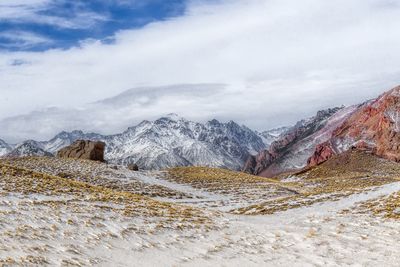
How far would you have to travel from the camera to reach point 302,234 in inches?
861

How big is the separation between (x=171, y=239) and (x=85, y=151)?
6847cm

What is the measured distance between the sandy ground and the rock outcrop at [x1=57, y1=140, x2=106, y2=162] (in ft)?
189

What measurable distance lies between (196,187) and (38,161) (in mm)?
26069

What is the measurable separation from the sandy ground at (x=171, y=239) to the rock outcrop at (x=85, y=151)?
57685 millimetres

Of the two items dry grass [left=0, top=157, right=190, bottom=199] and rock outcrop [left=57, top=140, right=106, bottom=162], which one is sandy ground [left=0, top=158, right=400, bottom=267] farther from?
rock outcrop [left=57, top=140, right=106, bottom=162]

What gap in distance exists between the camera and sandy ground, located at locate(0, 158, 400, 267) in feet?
52.7

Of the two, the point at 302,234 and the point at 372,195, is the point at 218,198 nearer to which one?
the point at 372,195

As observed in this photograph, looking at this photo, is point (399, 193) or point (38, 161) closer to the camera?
point (399, 193)

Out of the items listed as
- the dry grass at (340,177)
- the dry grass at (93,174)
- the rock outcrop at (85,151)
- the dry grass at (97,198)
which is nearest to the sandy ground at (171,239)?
the dry grass at (97,198)

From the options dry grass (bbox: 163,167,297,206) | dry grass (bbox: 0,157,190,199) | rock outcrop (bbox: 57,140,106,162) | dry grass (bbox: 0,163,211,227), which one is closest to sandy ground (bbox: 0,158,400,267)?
dry grass (bbox: 0,163,211,227)

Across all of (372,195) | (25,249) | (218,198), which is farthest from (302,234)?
(218,198)

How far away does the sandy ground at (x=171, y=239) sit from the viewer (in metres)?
16.1

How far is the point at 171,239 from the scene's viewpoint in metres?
20.3

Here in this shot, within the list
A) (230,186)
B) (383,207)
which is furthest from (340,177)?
(383,207)
